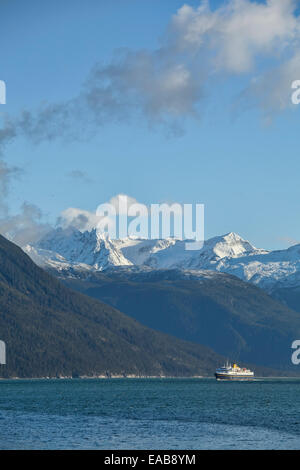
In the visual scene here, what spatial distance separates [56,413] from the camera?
19662 centimetres

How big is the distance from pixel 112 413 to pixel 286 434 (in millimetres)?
62870

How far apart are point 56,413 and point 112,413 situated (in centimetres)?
1341

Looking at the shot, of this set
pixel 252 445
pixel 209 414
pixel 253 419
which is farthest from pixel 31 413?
pixel 252 445

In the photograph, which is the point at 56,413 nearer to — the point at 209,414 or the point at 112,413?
the point at 112,413
